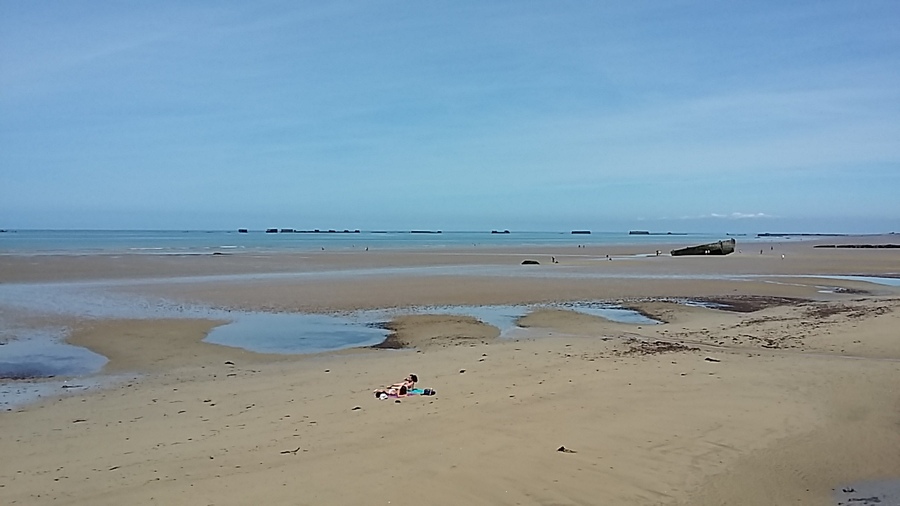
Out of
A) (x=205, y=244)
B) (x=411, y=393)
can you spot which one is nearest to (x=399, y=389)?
(x=411, y=393)

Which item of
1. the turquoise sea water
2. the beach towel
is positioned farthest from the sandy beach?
the turquoise sea water

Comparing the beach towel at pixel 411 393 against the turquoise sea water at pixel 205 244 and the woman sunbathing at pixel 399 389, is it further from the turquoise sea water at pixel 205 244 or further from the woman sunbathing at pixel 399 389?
the turquoise sea water at pixel 205 244

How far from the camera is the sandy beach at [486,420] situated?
607 cm

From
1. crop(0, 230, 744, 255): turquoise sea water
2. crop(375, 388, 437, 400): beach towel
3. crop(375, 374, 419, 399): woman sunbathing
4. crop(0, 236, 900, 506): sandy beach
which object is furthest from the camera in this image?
crop(0, 230, 744, 255): turquoise sea water

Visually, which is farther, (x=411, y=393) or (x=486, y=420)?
(x=411, y=393)

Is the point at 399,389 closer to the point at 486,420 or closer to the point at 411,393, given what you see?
the point at 411,393

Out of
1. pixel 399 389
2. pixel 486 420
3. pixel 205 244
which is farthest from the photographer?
pixel 205 244

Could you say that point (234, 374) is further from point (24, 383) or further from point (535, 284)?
point (535, 284)

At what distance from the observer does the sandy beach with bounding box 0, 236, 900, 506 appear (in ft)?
19.9

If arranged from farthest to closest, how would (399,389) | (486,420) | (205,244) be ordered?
(205,244), (399,389), (486,420)

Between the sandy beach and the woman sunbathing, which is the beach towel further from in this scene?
the sandy beach

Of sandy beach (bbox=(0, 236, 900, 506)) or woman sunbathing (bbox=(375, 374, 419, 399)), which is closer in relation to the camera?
sandy beach (bbox=(0, 236, 900, 506))

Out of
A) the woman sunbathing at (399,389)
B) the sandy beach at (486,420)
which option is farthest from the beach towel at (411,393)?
the sandy beach at (486,420)

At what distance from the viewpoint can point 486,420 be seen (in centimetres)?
791
